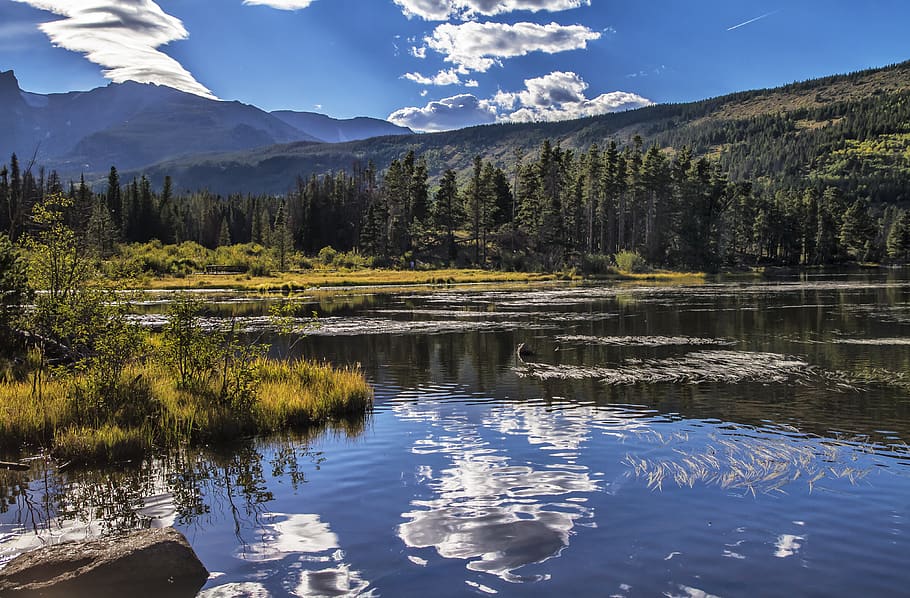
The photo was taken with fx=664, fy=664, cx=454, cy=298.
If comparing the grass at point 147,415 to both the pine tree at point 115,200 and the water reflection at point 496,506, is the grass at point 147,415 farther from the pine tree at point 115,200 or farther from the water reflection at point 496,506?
the pine tree at point 115,200

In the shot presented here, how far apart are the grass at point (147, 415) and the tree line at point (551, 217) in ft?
308

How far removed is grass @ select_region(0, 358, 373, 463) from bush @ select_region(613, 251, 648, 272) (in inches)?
3889

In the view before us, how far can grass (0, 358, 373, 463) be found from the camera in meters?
14.2

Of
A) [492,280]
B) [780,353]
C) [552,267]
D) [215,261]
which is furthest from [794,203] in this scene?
[780,353]

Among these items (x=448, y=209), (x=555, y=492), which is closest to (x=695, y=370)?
(x=555, y=492)

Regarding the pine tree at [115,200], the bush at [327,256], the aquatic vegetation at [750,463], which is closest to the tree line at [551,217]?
the pine tree at [115,200]

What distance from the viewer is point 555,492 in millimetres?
11922

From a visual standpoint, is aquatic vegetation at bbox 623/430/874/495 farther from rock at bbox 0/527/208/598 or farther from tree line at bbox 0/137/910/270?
tree line at bbox 0/137/910/270

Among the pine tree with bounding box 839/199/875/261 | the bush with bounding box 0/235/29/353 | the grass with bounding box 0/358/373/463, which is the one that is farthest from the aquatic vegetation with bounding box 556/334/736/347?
the pine tree with bounding box 839/199/875/261

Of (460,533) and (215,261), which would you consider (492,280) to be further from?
(460,533)

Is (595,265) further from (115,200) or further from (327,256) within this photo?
(115,200)

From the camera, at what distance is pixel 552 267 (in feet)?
382

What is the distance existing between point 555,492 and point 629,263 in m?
105

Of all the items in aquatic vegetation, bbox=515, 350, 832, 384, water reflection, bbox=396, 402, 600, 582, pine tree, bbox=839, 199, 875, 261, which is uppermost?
pine tree, bbox=839, 199, 875, 261
